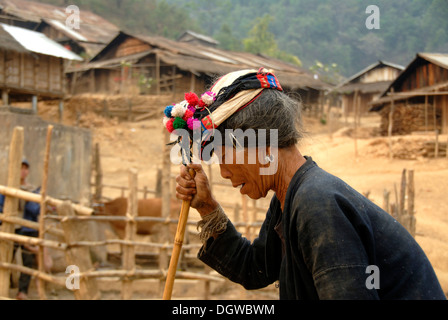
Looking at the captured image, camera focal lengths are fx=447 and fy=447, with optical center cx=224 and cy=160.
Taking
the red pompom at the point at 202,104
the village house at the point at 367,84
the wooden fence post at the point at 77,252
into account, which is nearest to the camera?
the red pompom at the point at 202,104

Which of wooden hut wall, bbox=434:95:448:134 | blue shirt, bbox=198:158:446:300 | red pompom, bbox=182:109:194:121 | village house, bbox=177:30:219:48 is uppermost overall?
village house, bbox=177:30:219:48

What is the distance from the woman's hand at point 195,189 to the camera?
1.90m

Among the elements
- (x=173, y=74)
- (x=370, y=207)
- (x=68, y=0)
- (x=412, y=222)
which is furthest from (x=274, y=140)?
(x=68, y=0)

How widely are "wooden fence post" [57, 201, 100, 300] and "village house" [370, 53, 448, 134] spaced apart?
12169 millimetres

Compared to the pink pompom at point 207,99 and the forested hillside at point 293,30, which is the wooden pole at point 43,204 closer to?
the pink pompom at point 207,99

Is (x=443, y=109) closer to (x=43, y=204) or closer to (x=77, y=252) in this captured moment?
(x=77, y=252)

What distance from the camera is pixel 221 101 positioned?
5.10 ft

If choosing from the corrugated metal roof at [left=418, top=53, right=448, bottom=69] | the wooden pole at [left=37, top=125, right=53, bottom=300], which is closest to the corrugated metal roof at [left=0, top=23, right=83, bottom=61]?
the wooden pole at [left=37, top=125, right=53, bottom=300]

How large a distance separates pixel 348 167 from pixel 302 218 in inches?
566

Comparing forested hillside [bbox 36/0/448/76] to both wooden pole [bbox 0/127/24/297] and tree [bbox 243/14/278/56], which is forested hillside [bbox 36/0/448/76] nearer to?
tree [bbox 243/14/278/56]

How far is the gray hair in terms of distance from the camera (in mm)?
1502

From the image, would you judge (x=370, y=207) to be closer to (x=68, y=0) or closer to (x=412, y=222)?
(x=412, y=222)

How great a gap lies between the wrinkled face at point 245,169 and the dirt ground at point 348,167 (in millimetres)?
3485

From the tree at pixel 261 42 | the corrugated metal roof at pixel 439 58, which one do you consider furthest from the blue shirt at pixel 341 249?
the tree at pixel 261 42
